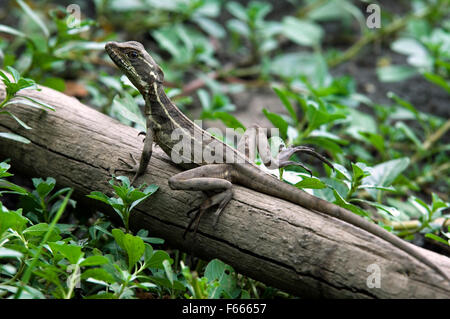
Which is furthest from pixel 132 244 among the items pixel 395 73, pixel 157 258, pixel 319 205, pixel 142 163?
pixel 395 73

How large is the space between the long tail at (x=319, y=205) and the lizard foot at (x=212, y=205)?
0.27 metres

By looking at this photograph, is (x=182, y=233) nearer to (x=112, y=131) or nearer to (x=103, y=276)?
(x=103, y=276)

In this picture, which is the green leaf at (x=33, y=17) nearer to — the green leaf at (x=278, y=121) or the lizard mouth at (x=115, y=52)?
the lizard mouth at (x=115, y=52)

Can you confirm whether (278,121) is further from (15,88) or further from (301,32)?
(301,32)

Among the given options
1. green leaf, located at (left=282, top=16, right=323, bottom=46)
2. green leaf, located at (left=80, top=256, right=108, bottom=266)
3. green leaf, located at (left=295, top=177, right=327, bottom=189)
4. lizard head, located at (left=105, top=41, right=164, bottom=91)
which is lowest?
green leaf, located at (left=80, top=256, right=108, bottom=266)

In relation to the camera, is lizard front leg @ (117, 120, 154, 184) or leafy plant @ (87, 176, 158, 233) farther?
lizard front leg @ (117, 120, 154, 184)

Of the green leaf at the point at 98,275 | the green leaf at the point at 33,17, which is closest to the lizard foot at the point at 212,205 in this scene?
the green leaf at the point at 98,275

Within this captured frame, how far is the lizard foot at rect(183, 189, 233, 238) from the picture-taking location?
3.51m

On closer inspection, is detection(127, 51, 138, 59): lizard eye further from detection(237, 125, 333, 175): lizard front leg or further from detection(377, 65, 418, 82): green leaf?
detection(377, 65, 418, 82): green leaf

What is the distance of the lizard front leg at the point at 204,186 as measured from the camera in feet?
11.6

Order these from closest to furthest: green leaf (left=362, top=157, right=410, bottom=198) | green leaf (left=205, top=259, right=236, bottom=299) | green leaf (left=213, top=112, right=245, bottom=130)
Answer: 1. green leaf (left=205, top=259, right=236, bottom=299)
2. green leaf (left=362, top=157, right=410, bottom=198)
3. green leaf (left=213, top=112, right=245, bottom=130)

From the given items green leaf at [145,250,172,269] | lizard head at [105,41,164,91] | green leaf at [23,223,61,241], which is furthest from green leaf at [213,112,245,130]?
green leaf at [23,223,61,241]
